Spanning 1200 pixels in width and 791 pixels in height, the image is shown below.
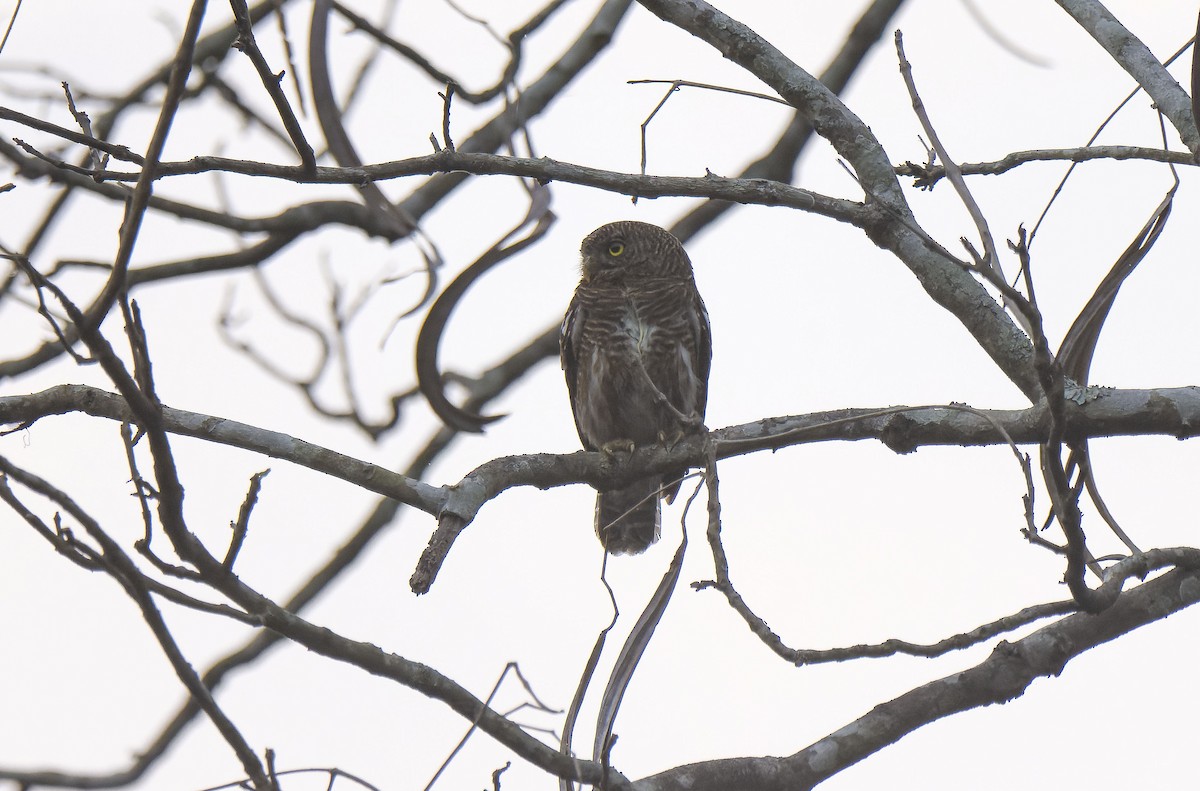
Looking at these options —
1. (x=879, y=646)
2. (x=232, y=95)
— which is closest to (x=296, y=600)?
(x=232, y=95)

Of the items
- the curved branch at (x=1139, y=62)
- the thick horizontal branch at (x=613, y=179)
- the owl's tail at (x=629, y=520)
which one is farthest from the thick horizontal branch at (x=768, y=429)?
the owl's tail at (x=629, y=520)

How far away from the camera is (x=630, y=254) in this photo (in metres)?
7.07

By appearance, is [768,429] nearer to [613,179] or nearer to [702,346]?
[613,179]

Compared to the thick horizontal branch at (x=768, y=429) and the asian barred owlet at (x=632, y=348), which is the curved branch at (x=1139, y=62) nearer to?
the thick horizontal branch at (x=768, y=429)

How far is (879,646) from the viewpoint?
2.78 m

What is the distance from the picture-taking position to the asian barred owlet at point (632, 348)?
21.0ft

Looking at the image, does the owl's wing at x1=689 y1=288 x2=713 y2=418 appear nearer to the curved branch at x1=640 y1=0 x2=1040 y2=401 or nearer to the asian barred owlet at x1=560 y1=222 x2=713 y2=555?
the asian barred owlet at x1=560 y1=222 x2=713 y2=555

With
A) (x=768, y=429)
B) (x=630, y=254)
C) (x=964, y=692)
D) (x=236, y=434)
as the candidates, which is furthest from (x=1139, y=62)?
(x=630, y=254)

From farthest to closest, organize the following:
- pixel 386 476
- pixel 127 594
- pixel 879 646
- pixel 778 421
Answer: pixel 778 421 → pixel 386 476 → pixel 879 646 → pixel 127 594

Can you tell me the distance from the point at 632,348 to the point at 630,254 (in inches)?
37.8

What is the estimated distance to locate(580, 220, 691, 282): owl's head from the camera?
277 inches

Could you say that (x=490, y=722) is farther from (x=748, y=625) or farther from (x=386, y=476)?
(x=386, y=476)

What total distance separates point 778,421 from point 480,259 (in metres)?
1.47

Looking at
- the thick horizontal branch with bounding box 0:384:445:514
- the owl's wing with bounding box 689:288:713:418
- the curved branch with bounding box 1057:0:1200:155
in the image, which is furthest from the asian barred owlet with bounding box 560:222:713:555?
the curved branch with bounding box 1057:0:1200:155
